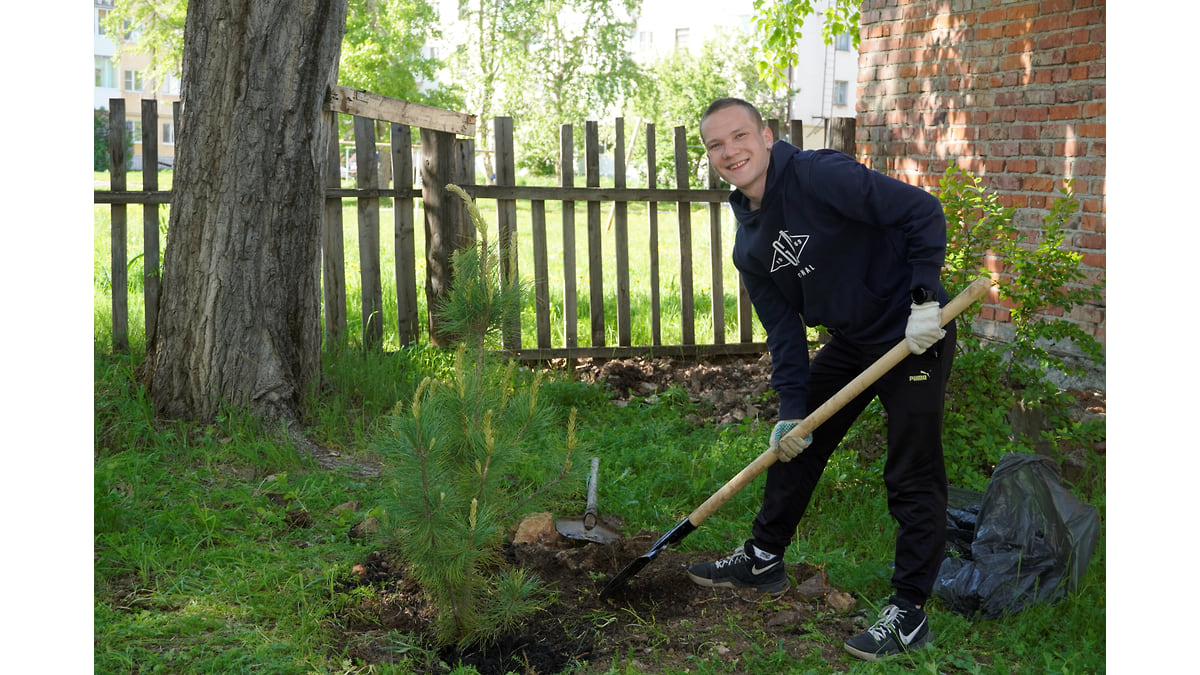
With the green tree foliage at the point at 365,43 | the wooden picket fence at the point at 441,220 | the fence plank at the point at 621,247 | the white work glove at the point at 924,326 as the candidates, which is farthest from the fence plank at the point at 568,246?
the green tree foliage at the point at 365,43

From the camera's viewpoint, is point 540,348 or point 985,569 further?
point 540,348

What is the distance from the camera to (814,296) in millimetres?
3240

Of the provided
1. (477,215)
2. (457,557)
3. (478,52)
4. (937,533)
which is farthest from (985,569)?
(478,52)

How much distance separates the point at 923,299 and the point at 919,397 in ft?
1.05

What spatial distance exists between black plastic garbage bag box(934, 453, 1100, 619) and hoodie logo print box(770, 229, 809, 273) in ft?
3.97

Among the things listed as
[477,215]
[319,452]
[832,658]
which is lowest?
[832,658]

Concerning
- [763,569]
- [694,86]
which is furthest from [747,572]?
[694,86]

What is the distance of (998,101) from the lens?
6.57 meters

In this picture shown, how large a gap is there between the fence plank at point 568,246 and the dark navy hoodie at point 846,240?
342 centimetres

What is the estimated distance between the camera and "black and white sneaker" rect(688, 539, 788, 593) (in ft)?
11.7

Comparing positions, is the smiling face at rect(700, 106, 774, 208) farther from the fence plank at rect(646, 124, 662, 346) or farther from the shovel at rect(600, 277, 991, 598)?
the fence plank at rect(646, 124, 662, 346)

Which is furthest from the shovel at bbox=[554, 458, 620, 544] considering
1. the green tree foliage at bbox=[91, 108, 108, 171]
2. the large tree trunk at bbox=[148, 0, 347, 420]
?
the green tree foliage at bbox=[91, 108, 108, 171]

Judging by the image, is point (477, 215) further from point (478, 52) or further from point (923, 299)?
point (478, 52)

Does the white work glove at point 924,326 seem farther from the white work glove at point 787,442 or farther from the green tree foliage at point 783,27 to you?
the green tree foliage at point 783,27
